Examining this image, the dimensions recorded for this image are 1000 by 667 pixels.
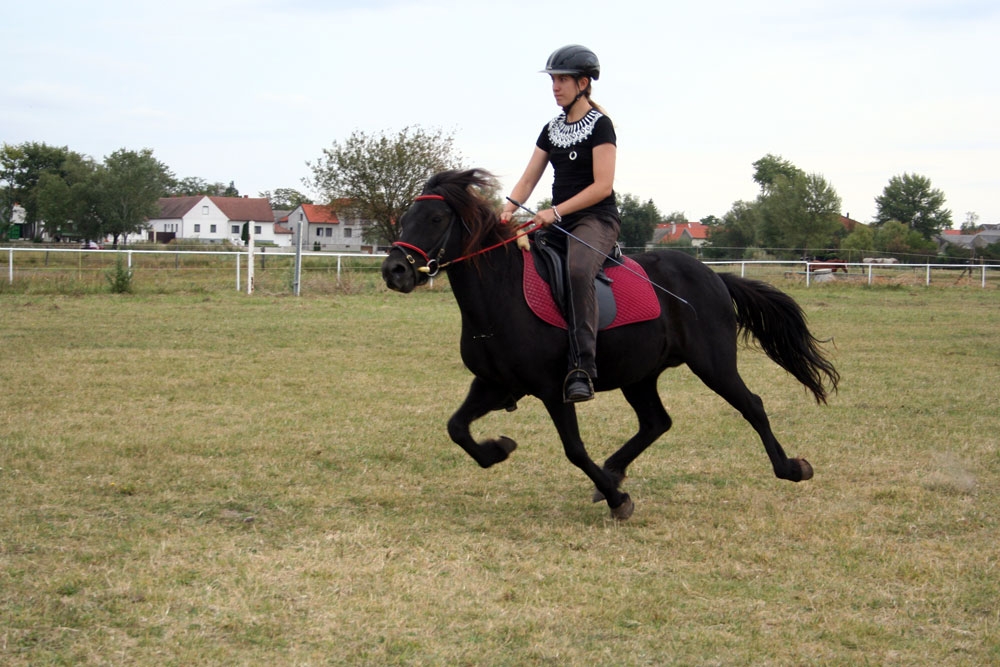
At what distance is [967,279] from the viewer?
37.2 m

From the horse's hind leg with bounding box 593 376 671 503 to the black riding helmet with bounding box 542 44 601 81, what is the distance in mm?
2346

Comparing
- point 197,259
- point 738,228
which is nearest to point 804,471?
point 197,259

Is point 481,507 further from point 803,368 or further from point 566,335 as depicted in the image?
point 803,368

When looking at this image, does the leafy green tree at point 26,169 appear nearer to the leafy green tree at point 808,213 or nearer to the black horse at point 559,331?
the leafy green tree at point 808,213

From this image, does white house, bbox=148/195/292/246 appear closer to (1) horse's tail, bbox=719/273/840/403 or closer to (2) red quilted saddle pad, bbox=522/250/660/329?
(1) horse's tail, bbox=719/273/840/403

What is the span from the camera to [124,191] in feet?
260

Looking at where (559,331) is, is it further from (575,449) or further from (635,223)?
(635,223)

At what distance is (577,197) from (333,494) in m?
2.69

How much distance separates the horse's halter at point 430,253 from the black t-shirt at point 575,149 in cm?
96

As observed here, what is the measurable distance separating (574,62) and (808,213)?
59.1 m

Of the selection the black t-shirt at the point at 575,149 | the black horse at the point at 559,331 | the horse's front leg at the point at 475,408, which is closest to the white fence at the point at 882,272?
the black horse at the point at 559,331

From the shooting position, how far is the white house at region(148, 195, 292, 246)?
10900 cm

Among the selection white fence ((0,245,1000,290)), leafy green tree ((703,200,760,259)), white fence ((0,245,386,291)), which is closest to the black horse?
white fence ((0,245,386,291))

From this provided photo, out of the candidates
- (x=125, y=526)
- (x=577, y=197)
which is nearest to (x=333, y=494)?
(x=125, y=526)
